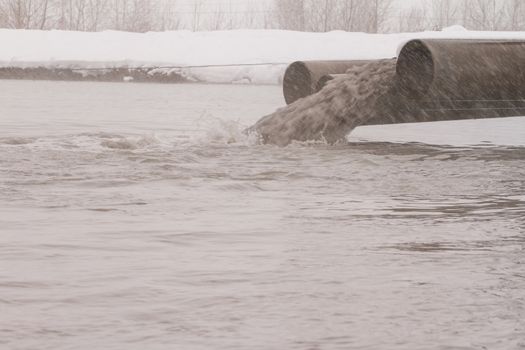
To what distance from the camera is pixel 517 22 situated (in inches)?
2511

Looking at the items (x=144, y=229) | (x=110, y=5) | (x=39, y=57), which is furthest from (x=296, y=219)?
(x=110, y=5)

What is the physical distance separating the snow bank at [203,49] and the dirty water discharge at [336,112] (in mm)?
21364

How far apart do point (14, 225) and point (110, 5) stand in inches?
2180

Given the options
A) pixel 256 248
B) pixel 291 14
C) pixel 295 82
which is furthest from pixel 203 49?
pixel 256 248

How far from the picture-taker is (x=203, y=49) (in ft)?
130

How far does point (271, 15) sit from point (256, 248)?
5844 centimetres

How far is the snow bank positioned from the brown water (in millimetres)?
24266

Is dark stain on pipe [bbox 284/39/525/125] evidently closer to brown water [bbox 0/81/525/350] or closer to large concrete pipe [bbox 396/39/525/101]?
large concrete pipe [bbox 396/39/525/101]

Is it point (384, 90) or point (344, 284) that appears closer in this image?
point (344, 284)

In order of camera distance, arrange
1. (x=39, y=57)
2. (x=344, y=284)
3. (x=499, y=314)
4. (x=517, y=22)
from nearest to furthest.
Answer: (x=499, y=314) → (x=344, y=284) → (x=39, y=57) → (x=517, y=22)

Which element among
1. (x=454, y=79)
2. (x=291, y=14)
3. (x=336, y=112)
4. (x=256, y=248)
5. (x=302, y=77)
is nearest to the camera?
(x=256, y=248)

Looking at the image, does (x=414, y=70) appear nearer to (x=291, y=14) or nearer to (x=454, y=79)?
(x=454, y=79)

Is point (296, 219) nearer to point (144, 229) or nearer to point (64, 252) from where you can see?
point (144, 229)

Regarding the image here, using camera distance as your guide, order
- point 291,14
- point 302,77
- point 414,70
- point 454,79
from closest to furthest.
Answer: point 454,79
point 414,70
point 302,77
point 291,14
